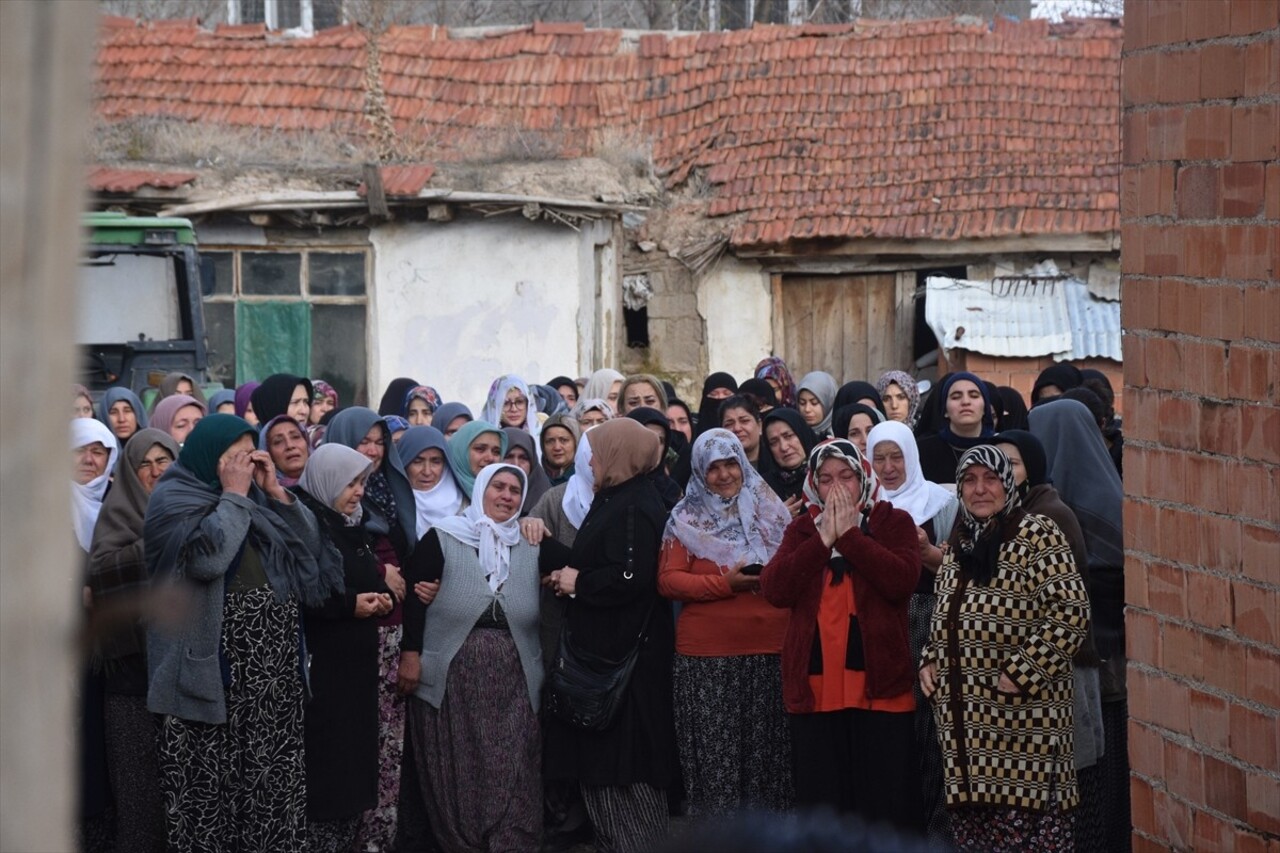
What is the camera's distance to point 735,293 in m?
15.9

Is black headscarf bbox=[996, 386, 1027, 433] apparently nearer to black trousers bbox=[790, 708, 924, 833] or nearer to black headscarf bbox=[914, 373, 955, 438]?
black headscarf bbox=[914, 373, 955, 438]

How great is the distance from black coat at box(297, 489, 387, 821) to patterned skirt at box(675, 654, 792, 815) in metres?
1.31

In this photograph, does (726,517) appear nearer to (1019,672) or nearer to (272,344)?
(1019,672)

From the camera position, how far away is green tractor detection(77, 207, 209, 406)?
11.3 metres

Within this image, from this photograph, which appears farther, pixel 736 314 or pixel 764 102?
pixel 764 102

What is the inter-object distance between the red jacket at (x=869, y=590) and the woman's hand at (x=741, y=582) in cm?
26

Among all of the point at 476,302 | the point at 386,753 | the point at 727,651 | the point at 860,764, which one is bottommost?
the point at 386,753

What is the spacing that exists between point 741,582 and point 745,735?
60 cm

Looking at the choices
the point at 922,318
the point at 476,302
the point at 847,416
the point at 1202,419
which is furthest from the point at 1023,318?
the point at 1202,419

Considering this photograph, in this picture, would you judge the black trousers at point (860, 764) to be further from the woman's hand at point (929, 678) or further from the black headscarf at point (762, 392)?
the black headscarf at point (762, 392)

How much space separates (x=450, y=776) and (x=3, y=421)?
569 cm

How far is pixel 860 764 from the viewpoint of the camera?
5.43 meters

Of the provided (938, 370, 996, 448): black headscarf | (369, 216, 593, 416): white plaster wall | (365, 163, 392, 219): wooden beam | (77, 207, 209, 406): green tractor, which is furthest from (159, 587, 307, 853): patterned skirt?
(369, 216, 593, 416): white plaster wall

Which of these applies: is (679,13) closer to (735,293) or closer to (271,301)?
(735,293)
